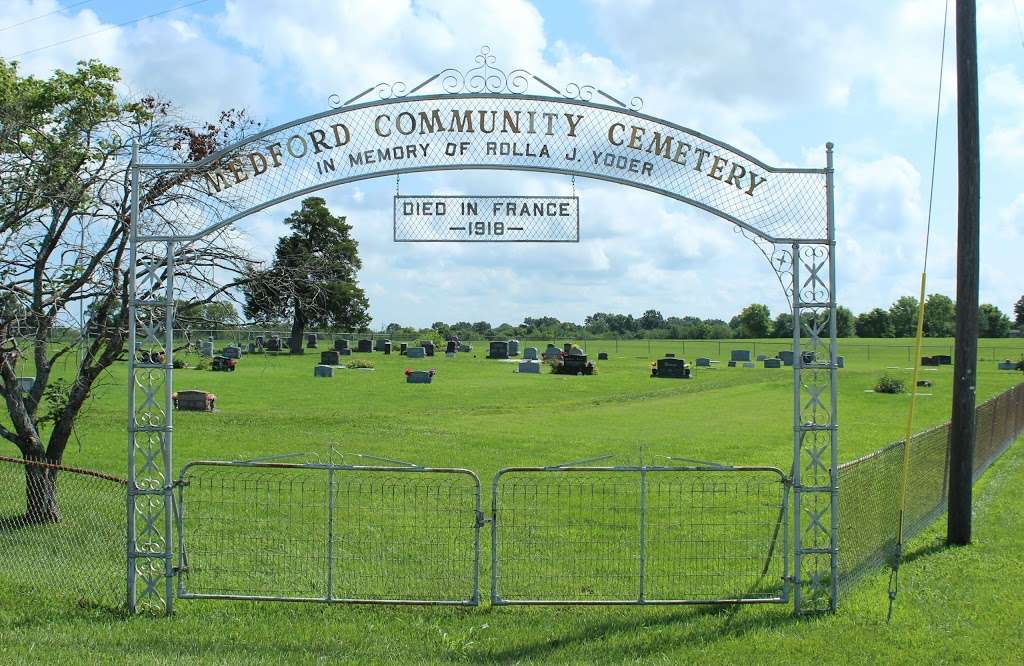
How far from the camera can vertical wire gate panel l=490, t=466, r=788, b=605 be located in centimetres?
866

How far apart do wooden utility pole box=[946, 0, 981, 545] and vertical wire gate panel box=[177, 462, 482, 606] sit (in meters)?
6.17

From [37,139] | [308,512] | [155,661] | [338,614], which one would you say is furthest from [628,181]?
[37,139]

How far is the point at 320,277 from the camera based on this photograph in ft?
42.7

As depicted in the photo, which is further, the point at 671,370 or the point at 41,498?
the point at 671,370

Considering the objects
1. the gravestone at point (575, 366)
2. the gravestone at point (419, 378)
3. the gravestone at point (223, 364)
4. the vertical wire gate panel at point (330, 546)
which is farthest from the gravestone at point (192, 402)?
the gravestone at point (575, 366)

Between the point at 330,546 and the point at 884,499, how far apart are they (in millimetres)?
6336

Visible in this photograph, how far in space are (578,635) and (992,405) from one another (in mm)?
13134

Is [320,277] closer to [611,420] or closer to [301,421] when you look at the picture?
[301,421]

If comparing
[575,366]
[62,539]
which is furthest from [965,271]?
[575,366]

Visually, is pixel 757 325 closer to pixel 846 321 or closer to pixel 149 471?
pixel 846 321

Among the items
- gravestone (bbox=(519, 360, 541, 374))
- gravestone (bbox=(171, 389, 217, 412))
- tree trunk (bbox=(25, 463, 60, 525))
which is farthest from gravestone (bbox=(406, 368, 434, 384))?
tree trunk (bbox=(25, 463, 60, 525))

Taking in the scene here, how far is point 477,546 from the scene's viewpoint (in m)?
8.26

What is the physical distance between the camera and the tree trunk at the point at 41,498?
460 inches

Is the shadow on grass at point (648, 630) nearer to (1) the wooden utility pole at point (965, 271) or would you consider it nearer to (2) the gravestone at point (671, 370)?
(1) the wooden utility pole at point (965, 271)
